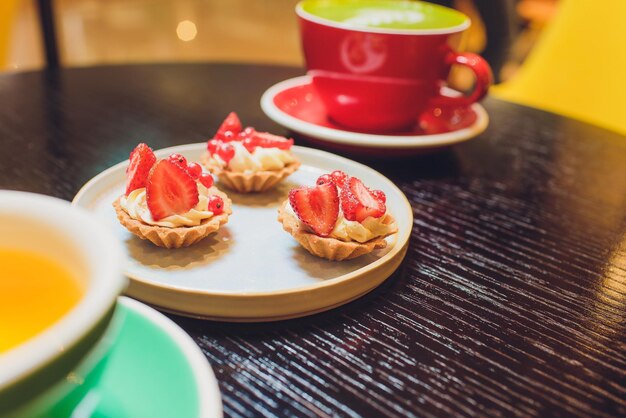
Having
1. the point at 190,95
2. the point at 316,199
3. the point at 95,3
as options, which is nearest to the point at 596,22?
the point at 190,95

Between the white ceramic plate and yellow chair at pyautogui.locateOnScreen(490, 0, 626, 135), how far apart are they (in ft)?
4.25

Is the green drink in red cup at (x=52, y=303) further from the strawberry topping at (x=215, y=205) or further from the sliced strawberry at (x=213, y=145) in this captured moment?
the sliced strawberry at (x=213, y=145)

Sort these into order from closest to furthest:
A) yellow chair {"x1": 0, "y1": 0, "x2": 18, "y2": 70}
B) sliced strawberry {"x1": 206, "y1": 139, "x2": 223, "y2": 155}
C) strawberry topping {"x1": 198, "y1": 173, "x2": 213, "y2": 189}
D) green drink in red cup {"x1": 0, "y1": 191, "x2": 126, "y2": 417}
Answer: green drink in red cup {"x1": 0, "y1": 191, "x2": 126, "y2": 417} < strawberry topping {"x1": 198, "y1": 173, "x2": 213, "y2": 189} < sliced strawberry {"x1": 206, "y1": 139, "x2": 223, "y2": 155} < yellow chair {"x1": 0, "y1": 0, "x2": 18, "y2": 70}

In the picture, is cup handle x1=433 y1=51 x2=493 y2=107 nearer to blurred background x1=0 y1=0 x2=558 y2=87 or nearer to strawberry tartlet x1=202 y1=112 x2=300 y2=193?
strawberry tartlet x1=202 y1=112 x2=300 y2=193

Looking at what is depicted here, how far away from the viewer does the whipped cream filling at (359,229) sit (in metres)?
0.86

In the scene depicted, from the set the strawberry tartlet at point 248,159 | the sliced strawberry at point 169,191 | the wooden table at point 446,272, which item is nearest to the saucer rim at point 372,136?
the wooden table at point 446,272

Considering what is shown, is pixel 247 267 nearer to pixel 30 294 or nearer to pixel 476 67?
pixel 30 294

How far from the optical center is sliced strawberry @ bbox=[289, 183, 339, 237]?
0.87m

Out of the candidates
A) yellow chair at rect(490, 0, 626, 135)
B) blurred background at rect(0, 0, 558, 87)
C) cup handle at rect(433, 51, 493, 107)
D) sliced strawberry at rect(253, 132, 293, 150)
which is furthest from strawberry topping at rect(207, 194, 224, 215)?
blurred background at rect(0, 0, 558, 87)

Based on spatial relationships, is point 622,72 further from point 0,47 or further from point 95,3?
point 95,3

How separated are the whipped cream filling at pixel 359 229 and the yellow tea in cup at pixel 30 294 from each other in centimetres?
43

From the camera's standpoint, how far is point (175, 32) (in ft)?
20.3

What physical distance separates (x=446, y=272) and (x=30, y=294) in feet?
1.97

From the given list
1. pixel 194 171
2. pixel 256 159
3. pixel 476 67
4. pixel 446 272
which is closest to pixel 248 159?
pixel 256 159
